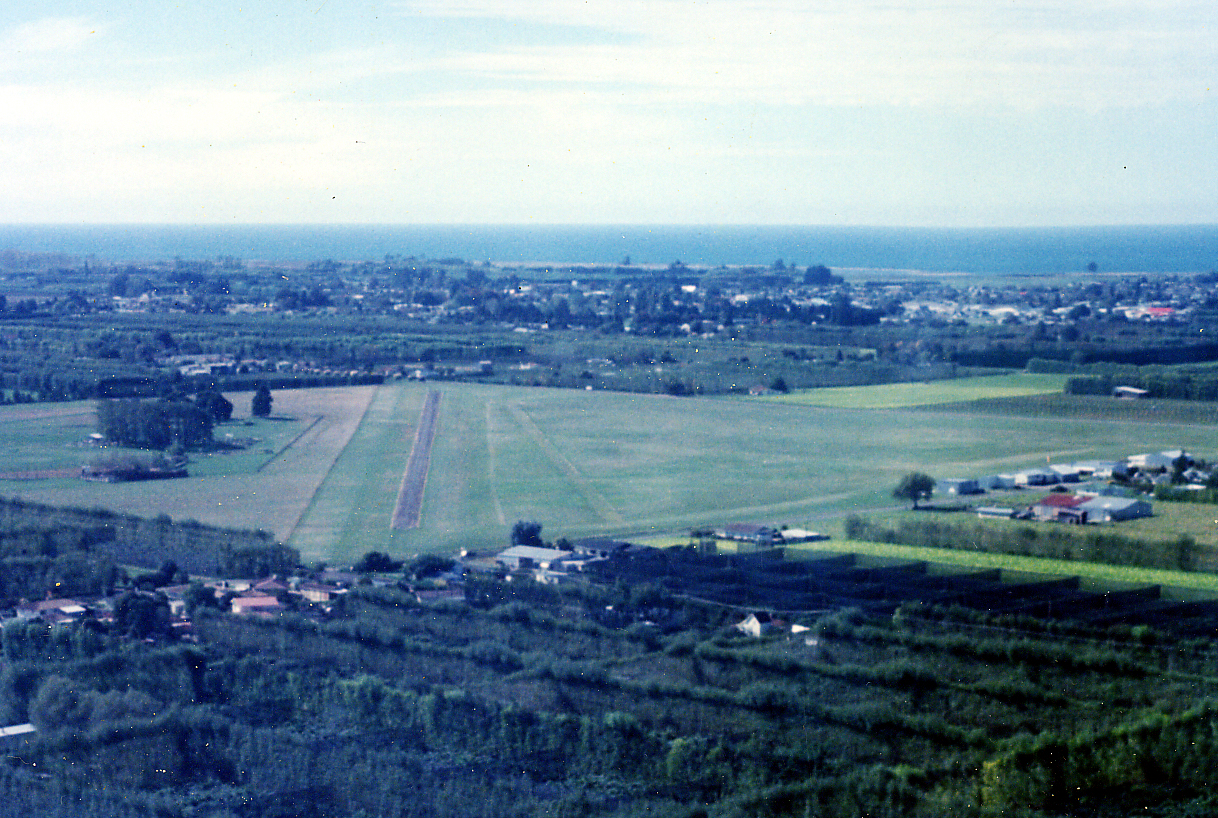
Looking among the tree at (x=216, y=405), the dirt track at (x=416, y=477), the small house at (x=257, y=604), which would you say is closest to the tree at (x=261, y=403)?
the tree at (x=216, y=405)

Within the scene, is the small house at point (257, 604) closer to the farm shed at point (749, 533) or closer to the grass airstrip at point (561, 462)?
the grass airstrip at point (561, 462)

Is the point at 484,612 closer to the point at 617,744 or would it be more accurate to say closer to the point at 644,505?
the point at 617,744

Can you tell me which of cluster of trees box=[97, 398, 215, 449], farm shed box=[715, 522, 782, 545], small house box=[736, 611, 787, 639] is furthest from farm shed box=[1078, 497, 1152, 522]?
cluster of trees box=[97, 398, 215, 449]

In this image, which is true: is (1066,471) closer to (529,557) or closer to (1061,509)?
(1061,509)

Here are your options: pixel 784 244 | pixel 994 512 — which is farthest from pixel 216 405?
pixel 784 244

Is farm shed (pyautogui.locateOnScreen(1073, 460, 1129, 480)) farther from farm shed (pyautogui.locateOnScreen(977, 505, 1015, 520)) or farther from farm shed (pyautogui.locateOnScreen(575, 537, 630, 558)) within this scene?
farm shed (pyautogui.locateOnScreen(575, 537, 630, 558))

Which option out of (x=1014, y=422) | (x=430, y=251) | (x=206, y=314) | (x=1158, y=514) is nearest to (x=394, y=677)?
(x=1158, y=514)
